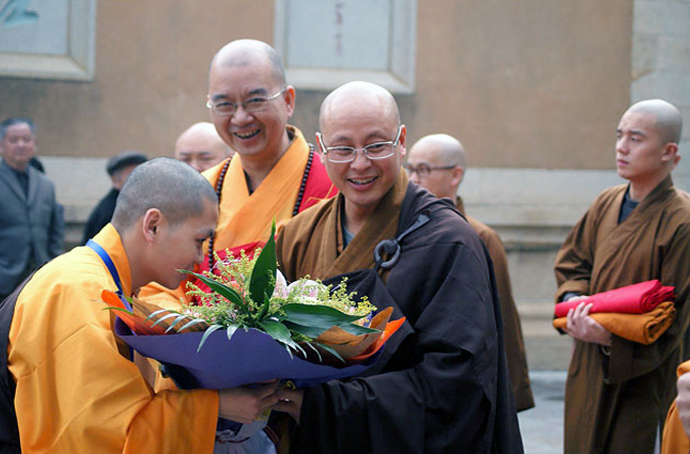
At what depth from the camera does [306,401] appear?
233 centimetres

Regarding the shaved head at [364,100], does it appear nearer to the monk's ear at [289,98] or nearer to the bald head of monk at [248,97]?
the bald head of monk at [248,97]

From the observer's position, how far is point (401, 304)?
8.17 feet

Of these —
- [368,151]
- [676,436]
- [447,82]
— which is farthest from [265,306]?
[447,82]

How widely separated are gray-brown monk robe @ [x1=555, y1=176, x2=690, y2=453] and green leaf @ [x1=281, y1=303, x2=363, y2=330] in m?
2.49

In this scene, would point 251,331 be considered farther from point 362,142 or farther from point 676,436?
point 676,436

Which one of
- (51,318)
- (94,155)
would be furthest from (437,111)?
(51,318)

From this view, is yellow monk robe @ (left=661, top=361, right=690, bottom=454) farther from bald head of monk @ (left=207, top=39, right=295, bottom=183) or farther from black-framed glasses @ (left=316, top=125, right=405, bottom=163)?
bald head of monk @ (left=207, top=39, right=295, bottom=183)

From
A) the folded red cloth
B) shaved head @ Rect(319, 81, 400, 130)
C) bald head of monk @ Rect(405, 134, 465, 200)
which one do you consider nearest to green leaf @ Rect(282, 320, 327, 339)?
shaved head @ Rect(319, 81, 400, 130)

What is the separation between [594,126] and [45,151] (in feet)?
15.9

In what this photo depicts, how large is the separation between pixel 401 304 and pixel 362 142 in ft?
1.72

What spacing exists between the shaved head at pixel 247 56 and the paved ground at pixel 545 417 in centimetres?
304

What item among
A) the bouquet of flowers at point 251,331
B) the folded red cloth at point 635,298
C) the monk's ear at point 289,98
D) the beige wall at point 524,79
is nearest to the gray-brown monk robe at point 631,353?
the folded red cloth at point 635,298

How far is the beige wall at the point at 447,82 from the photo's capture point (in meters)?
7.18

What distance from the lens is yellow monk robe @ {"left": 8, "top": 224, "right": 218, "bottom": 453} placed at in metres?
2.01
